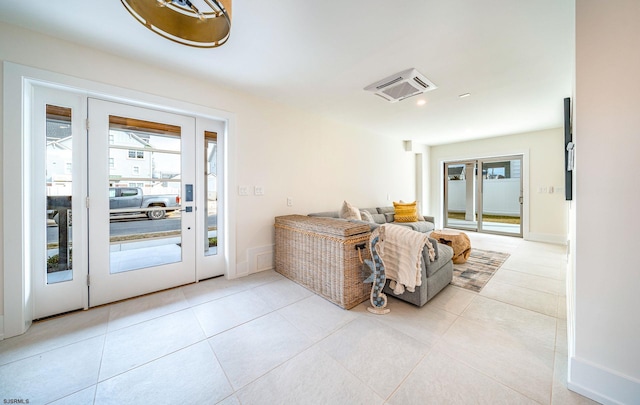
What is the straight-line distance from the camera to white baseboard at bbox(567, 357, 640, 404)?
116 cm

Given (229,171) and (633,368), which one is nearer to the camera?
(633,368)

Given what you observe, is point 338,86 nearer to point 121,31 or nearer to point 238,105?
point 238,105

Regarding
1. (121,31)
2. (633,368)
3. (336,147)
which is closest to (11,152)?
(121,31)

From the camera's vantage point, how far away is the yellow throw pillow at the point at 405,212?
5.04 meters

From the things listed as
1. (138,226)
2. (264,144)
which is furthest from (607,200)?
(138,226)

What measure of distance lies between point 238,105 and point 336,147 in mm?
1890

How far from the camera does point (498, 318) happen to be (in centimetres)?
203

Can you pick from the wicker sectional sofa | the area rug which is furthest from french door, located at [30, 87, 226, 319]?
the area rug

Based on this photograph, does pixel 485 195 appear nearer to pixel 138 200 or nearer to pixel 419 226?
pixel 419 226

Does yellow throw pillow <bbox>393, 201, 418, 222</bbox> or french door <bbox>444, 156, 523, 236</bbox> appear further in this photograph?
french door <bbox>444, 156, 523, 236</bbox>

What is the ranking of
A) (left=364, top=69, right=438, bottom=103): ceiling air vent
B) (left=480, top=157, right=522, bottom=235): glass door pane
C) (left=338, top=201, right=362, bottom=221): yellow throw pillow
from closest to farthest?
(left=364, top=69, right=438, bottom=103): ceiling air vent < (left=338, top=201, right=362, bottom=221): yellow throw pillow < (left=480, top=157, right=522, bottom=235): glass door pane

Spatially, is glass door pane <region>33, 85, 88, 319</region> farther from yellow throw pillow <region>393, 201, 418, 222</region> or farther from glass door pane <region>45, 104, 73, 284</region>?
yellow throw pillow <region>393, 201, 418, 222</region>

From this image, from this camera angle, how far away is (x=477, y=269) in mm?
3219

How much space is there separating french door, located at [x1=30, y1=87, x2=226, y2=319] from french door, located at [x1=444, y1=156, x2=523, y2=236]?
20.5 ft
